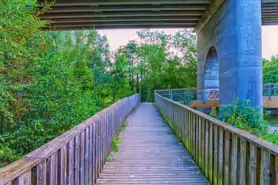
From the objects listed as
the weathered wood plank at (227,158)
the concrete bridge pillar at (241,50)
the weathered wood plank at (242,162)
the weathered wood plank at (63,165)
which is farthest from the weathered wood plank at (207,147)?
the concrete bridge pillar at (241,50)

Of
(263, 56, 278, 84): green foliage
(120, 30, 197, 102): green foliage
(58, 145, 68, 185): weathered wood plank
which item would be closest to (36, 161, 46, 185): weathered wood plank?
(58, 145, 68, 185): weathered wood plank

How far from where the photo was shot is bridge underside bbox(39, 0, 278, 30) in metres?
9.39

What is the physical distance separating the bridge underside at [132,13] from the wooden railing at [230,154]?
285 inches

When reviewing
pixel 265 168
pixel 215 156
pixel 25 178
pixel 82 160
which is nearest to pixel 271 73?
pixel 215 156

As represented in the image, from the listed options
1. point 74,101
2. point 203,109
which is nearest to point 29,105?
point 74,101

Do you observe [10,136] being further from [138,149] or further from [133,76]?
[133,76]

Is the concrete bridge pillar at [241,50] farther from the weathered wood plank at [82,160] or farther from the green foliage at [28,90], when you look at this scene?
the weathered wood plank at [82,160]

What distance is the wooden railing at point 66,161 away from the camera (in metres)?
1.16

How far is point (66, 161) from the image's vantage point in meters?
1.84

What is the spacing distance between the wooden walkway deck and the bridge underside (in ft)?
22.7

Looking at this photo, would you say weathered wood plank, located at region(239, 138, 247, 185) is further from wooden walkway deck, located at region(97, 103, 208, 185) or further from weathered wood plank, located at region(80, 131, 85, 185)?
weathered wood plank, located at region(80, 131, 85, 185)

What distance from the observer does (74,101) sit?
537 cm

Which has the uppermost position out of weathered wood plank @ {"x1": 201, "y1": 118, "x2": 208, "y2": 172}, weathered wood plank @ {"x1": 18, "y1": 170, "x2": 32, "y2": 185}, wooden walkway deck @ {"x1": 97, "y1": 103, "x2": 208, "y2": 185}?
weathered wood plank @ {"x1": 18, "y1": 170, "x2": 32, "y2": 185}

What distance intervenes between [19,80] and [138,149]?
309cm
